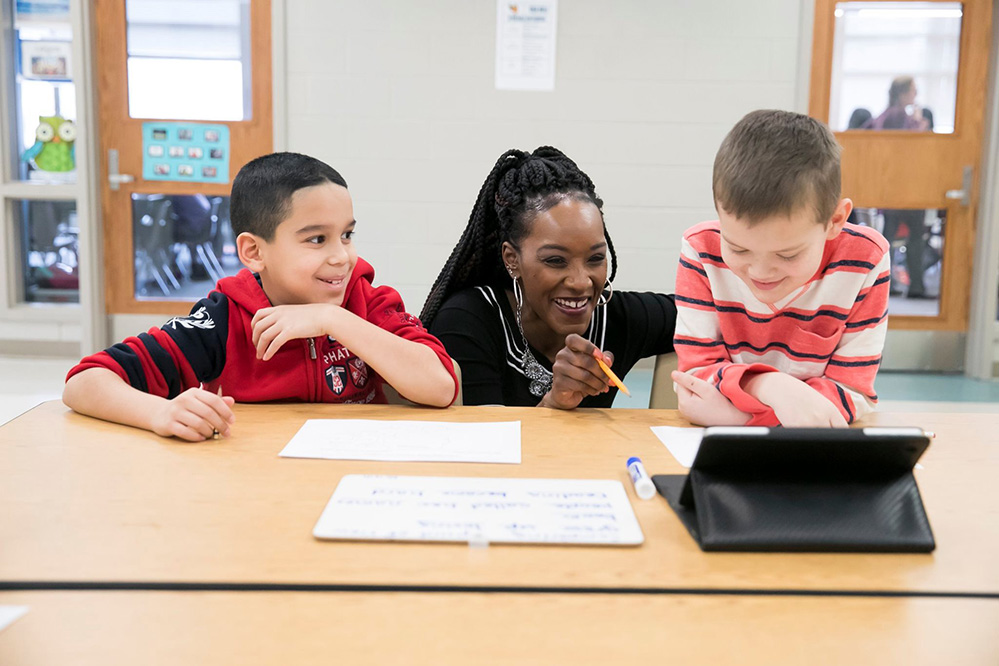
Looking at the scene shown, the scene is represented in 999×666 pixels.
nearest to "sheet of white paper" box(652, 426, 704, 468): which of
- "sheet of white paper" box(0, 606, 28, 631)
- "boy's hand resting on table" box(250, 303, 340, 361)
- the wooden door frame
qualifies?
"boy's hand resting on table" box(250, 303, 340, 361)

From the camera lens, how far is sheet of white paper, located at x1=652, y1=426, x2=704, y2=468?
995 mm

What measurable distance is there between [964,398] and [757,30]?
6.26ft

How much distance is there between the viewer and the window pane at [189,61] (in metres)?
3.91

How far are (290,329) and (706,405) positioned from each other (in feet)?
2.07

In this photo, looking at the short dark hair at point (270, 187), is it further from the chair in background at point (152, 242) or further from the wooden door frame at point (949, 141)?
the wooden door frame at point (949, 141)

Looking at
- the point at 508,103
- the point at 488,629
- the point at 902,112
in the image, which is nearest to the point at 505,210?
the point at 488,629

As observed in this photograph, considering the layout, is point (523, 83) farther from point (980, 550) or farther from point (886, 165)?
point (980, 550)

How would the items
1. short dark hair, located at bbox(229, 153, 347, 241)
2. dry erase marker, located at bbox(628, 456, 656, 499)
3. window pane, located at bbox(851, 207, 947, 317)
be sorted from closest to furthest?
dry erase marker, located at bbox(628, 456, 656, 499) → short dark hair, located at bbox(229, 153, 347, 241) → window pane, located at bbox(851, 207, 947, 317)

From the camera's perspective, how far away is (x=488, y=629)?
1.87ft

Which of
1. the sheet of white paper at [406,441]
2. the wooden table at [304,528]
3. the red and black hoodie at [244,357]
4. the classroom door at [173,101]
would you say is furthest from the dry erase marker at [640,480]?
the classroom door at [173,101]

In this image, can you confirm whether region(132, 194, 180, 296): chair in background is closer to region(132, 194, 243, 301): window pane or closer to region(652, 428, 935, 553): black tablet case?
region(132, 194, 243, 301): window pane

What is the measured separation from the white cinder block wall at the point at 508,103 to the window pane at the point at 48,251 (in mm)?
1379

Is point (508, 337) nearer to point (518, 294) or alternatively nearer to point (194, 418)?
point (518, 294)

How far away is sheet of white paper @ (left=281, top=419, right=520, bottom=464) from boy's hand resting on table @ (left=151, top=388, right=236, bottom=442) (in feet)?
0.31
